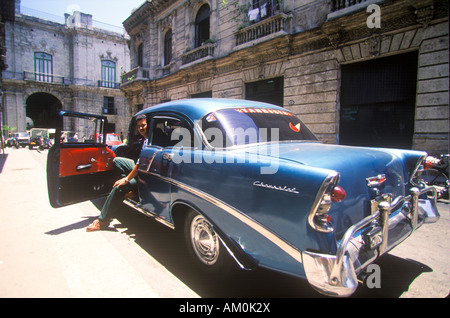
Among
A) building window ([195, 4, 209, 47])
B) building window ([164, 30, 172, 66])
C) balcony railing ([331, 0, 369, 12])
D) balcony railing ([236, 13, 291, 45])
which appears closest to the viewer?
balcony railing ([331, 0, 369, 12])

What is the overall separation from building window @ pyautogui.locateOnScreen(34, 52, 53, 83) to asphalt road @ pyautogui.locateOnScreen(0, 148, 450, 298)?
3931 centimetres

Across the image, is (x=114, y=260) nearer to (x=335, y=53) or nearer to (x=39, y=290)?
(x=39, y=290)

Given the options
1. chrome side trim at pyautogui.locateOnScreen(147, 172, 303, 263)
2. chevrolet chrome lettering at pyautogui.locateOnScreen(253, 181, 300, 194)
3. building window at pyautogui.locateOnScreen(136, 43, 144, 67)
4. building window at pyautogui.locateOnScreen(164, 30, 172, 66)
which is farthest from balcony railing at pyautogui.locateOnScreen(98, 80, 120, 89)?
chevrolet chrome lettering at pyautogui.locateOnScreen(253, 181, 300, 194)

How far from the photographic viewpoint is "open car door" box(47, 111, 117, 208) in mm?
3793

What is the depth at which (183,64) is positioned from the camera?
1650 centimetres

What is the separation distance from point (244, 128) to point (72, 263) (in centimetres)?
248

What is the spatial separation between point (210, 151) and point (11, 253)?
2830 mm

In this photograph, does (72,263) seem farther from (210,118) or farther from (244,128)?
(244,128)

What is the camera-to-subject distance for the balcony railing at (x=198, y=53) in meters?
14.3

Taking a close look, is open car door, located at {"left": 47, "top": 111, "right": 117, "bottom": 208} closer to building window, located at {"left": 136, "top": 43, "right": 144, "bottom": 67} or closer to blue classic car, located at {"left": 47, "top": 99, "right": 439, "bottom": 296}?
blue classic car, located at {"left": 47, "top": 99, "right": 439, "bottom": 296}

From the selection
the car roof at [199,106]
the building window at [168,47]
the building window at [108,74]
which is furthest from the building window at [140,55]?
the car roof at [199,106]

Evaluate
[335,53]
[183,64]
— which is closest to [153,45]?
[183,64]

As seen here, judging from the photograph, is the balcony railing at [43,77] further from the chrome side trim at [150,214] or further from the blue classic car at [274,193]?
the blue classic car at [274,193]
